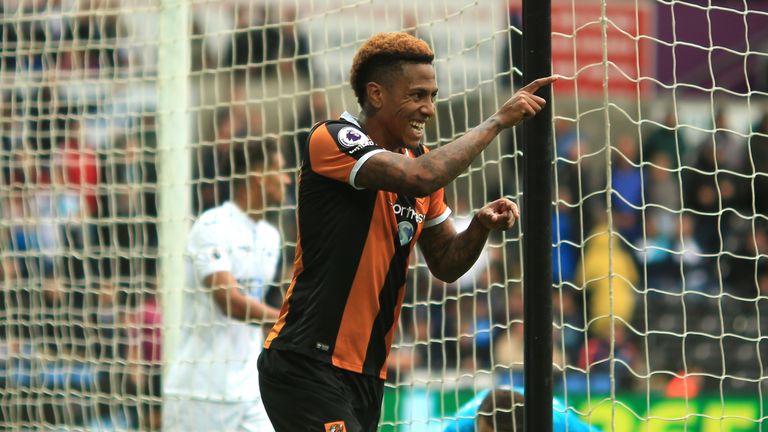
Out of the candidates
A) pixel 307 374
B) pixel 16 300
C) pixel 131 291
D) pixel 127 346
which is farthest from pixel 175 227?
pixel 307 374

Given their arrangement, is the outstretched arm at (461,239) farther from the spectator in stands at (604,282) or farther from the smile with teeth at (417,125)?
the spectator in stands at (604,282)

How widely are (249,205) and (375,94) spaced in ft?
8.55

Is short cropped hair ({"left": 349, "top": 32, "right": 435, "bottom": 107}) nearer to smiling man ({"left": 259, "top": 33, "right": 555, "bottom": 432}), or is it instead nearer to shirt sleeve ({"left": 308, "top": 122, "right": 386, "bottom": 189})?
smiling man ({"left": 259, "top": 33, "right": 555, "bottom": 432})

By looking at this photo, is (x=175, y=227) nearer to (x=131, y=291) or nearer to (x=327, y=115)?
(x=131, y=291)

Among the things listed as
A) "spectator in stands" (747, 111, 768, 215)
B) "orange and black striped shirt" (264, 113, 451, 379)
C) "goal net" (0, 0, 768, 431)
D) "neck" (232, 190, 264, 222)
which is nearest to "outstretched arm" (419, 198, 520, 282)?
"orange and black striped shirt" (264, 113, 451, 379)

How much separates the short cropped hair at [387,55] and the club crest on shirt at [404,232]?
1.46 feet

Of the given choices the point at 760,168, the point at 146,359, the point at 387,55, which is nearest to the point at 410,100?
the point at 387,55

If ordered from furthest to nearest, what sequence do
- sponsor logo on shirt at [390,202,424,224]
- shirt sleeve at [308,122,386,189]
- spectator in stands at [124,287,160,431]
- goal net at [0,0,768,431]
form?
1. spectator in stands at [124,287,160,431]
2. goal net at [0,0,768,431]
3. sponsor logo on shirt at [390,202,424,224]
4. shirt sleeve at [308,122,386,189]

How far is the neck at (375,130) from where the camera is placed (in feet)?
12.1

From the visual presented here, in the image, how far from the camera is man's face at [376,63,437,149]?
3.60 meters

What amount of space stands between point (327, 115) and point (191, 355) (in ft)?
8.35

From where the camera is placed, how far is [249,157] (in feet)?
20.3

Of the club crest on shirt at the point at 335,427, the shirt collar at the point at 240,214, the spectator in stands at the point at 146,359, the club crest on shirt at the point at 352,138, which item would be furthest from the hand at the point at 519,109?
the spectator in stands at the point at 146,359

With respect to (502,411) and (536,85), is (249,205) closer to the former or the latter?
(502,411)
